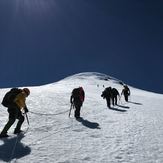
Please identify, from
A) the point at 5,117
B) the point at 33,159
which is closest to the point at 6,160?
the point at 33,159

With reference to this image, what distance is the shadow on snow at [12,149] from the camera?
8.73 metres

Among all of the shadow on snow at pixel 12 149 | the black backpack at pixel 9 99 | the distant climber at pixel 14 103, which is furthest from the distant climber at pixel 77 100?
the shadow on snow at pixel 12 149

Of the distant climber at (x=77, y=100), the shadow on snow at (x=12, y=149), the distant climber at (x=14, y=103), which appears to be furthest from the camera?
the distant climber at (x=77, y=100)

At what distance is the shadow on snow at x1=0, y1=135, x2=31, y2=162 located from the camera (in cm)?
873

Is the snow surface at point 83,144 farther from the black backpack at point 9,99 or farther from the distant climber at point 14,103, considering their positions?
the black backpack at point 9,99

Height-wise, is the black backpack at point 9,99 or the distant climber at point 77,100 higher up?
the distant climber at point 77,100

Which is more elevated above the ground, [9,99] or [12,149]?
[9,99]

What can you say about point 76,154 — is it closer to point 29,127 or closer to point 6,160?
point 6,160

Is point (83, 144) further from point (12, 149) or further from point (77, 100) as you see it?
point (77, 100)

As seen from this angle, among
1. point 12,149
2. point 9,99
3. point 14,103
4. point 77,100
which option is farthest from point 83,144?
point 77,100

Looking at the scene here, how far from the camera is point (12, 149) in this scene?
372 inches

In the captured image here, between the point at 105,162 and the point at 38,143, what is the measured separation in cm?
288

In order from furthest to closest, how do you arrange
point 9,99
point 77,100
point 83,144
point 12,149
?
1. point 77,100
2. point 9,99
3. point 83,144
4. point 12,149

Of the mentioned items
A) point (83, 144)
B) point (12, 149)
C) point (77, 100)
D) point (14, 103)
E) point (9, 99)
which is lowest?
point (12, 149)
